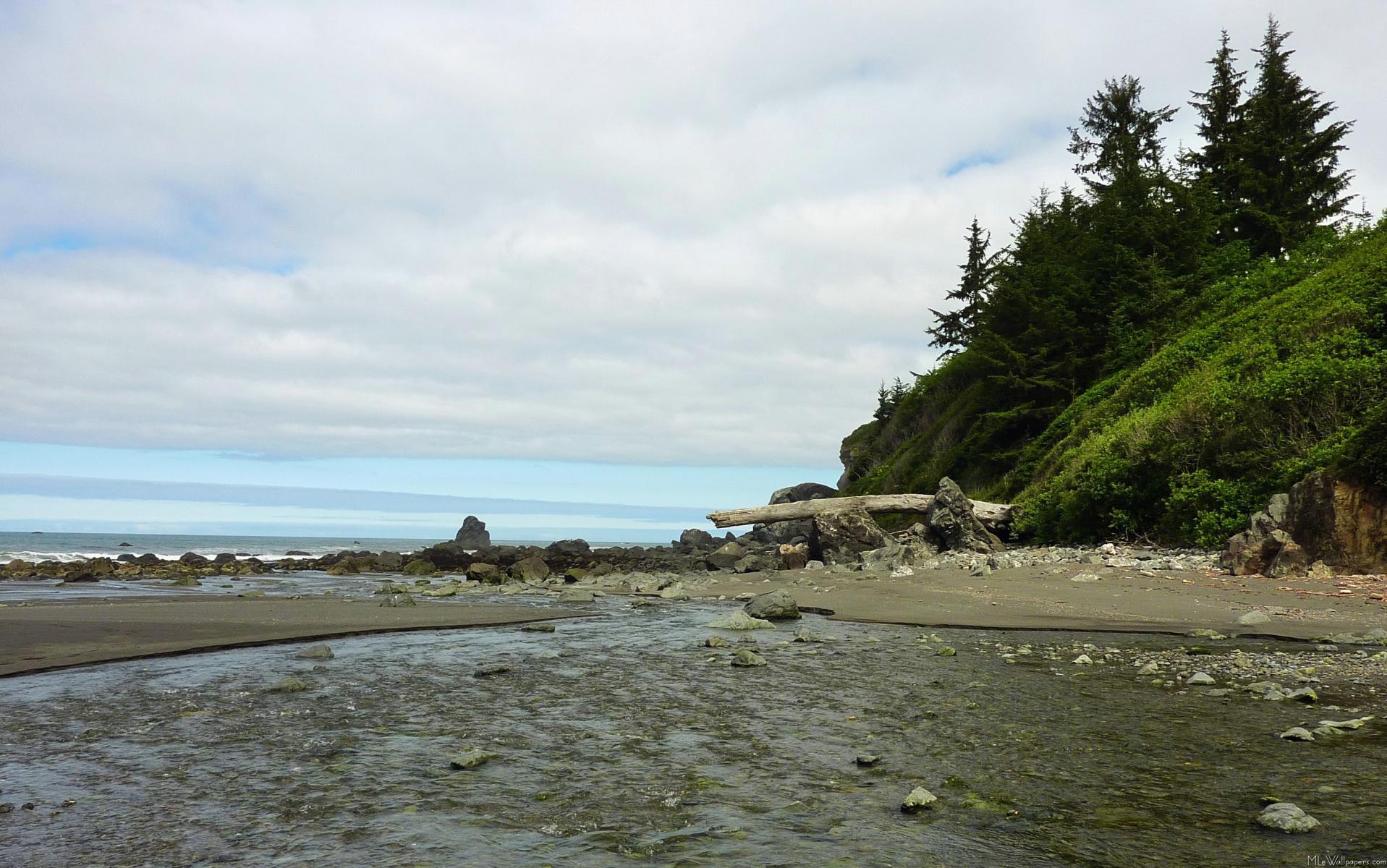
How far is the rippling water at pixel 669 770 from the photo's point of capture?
3873 mm

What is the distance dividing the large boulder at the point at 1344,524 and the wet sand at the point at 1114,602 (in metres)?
0.42

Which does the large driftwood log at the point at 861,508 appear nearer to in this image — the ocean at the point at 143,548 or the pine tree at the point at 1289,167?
the pine tree at the point at 1289,167

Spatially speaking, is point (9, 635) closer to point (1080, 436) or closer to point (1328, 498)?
point (1328, 498)

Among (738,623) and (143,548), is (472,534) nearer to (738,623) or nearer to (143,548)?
(143,548)

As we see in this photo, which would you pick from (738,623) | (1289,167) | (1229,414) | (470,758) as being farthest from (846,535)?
(1289,167)

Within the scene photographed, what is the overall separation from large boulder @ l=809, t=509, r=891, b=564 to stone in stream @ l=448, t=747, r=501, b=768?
18.7 metres

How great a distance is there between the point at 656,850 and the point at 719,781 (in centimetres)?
116

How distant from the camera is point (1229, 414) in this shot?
55.5 feet

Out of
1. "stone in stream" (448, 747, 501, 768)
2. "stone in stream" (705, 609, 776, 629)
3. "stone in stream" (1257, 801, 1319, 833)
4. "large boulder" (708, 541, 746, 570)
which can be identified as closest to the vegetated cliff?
"stone in stream" (705, 609, 776, 629)

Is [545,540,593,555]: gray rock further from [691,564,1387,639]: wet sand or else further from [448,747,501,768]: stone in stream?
[448,747,501,768]: stone in stream

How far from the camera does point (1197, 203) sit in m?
32.3

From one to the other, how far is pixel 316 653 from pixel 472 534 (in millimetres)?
70712

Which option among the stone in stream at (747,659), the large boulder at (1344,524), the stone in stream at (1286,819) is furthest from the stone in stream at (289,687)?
the large boulder at (1344,524)

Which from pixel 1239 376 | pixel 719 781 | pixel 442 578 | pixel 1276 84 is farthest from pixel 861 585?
pixel 1276 84
